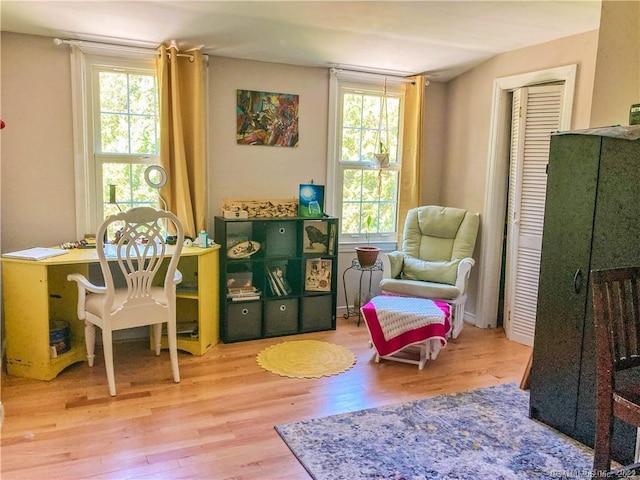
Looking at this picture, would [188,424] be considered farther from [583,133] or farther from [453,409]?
[583,133]

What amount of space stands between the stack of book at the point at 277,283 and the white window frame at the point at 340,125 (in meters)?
0.75

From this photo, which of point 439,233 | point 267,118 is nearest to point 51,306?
point 267,118

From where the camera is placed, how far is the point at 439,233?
426 cm

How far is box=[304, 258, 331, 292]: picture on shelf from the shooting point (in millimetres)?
4012

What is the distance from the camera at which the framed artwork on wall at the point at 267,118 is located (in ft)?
12.8

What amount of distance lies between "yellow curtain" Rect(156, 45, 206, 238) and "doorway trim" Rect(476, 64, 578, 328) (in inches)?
92.4

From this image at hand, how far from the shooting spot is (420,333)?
3.19 m

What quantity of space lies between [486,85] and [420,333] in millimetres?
2258

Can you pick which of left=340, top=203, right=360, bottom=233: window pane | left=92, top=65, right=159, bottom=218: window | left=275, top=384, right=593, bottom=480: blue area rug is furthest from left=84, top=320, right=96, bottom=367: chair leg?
left=340, top=203, right=360, bottom=233: window pane

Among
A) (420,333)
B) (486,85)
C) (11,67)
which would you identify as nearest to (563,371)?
(420,333)

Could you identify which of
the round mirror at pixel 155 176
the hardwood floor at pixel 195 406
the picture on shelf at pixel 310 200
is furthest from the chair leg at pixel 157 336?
the picture on shelf at pixel 310 200

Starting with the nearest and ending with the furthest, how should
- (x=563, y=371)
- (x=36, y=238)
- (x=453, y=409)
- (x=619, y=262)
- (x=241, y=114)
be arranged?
(x=619, y=262) < (x=563, y=371) < (x=453, y=409) < (x=36, y=238) < (x=241, y=114)

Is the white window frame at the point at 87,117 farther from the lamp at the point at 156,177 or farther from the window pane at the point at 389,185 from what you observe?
the window pane at the point at 389,185

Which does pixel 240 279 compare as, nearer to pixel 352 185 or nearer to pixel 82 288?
pixel 82 288
